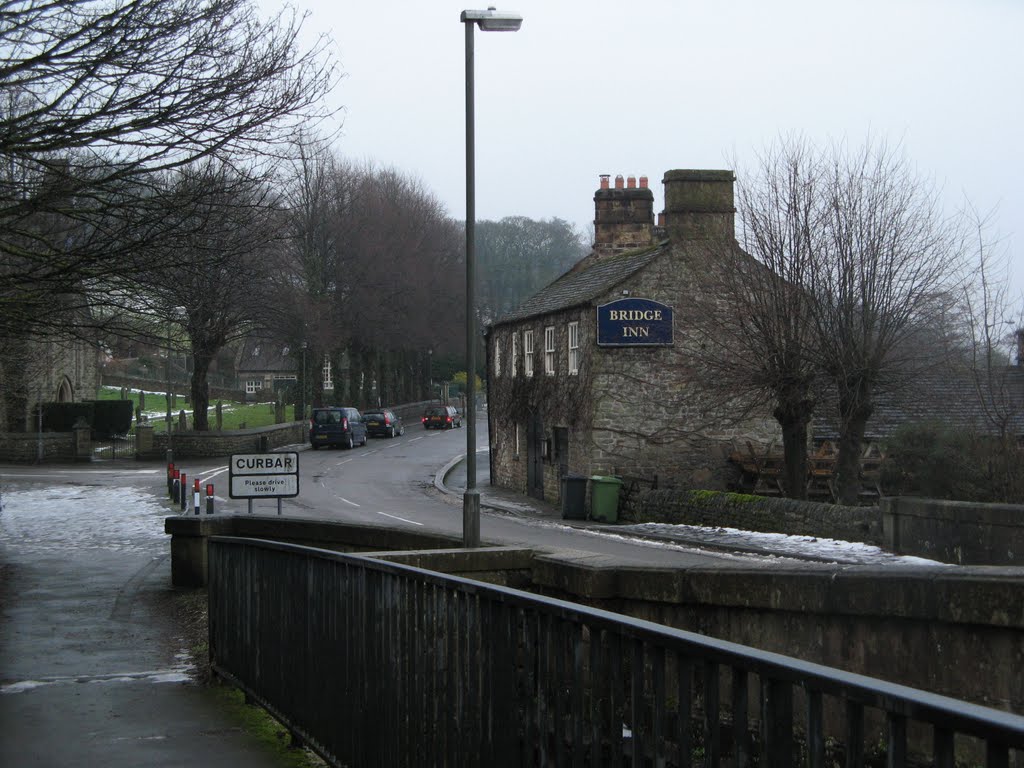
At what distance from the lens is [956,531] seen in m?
17.6

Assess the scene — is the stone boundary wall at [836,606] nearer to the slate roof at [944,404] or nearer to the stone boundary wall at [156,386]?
the slate roof at [944,404]

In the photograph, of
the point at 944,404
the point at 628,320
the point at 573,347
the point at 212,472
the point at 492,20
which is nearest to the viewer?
the point at 492,20

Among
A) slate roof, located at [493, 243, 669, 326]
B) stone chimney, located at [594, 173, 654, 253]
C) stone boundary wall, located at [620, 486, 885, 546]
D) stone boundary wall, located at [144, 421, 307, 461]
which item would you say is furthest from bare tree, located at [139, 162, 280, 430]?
stone boundary wall, located at [144, 421, 307, 461]

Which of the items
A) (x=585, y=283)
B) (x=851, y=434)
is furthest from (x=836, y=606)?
(x=585, y=283)

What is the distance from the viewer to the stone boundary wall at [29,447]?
49.6 meters

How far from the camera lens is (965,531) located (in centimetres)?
1728

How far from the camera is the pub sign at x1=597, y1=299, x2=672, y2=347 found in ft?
106

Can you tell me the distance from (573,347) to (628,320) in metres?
2.23

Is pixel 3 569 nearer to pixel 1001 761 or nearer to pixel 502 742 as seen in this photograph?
pixel 502 742

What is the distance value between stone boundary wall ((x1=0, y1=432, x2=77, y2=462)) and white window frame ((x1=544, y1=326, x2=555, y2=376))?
81.8 ft

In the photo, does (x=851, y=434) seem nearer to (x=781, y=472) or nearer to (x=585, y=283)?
(x=781, y=472)

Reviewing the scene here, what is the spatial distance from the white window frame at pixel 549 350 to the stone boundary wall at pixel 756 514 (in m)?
6.46

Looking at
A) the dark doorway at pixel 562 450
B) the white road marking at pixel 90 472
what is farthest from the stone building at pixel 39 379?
the dark doorway at pixel 562 450

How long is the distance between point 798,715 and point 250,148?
9.62 meters
